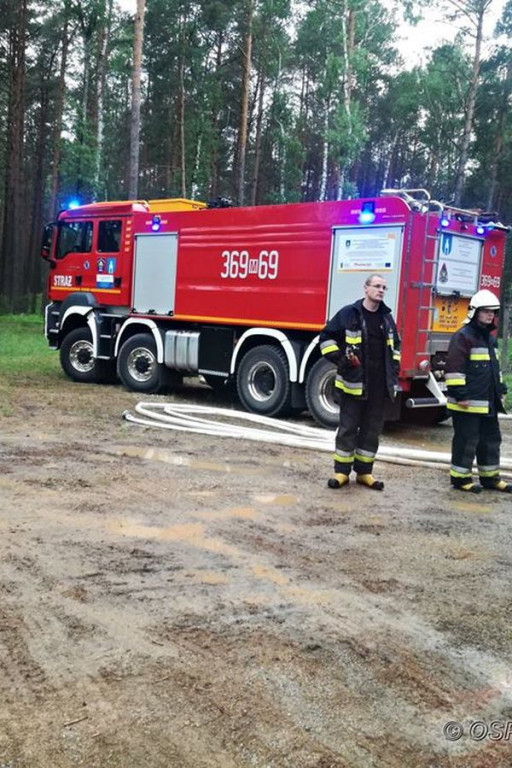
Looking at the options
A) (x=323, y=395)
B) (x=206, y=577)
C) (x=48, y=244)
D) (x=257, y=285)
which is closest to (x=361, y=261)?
(x=257, y=285)

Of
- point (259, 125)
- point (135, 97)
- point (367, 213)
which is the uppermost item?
point (259, 125)

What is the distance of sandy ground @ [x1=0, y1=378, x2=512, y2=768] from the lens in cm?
238

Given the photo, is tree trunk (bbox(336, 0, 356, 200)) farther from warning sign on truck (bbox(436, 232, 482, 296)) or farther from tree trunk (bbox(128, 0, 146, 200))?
warning sign on truck (bbox(436, 232, 482, 296))

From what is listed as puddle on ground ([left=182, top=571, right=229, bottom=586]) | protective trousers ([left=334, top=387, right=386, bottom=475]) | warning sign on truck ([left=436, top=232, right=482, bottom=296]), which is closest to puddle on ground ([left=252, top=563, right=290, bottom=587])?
puddle on ground ([left=182, top=571, right=229, bottom=586])

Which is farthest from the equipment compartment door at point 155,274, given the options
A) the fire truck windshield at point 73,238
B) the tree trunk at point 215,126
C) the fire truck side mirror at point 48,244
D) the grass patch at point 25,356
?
the tree trunk at point 215,126

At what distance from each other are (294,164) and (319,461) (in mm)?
26493

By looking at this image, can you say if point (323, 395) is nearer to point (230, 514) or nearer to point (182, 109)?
point (230, 514)

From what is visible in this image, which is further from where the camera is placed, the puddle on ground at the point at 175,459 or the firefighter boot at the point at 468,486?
the puddle on ground at the point at 175,459

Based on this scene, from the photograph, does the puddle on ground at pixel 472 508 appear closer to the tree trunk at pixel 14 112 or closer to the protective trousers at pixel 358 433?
the protective trousers at pixel 358 433

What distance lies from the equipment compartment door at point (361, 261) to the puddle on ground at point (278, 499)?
3358 millimetres

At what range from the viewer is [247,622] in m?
3.28

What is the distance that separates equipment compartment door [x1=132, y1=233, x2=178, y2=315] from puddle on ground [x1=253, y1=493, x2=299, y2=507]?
5.60 m

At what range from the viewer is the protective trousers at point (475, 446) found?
601 cm

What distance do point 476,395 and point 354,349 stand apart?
3.65 ft
